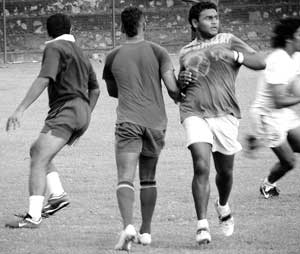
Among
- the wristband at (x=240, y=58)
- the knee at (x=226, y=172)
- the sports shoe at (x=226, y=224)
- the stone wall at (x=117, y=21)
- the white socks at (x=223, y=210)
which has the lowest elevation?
the stone wall at (x=117, y=21)

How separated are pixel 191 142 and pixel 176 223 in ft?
4.30

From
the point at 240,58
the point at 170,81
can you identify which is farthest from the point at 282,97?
the point at 170,81

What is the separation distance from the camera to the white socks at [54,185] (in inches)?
390

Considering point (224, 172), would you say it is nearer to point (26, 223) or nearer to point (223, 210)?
point (223, 210)

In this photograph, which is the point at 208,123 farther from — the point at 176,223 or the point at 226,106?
the point at 176,223

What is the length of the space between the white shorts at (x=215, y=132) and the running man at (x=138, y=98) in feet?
0.77

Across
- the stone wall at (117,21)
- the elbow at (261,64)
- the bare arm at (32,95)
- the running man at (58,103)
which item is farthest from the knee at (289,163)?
the stone wall at (117,21)

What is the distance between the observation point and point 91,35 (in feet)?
108

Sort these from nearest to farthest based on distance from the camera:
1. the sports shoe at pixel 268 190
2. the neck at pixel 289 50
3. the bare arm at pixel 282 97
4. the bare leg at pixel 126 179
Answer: the bare leg at pixel 126 179
the bare arm at pixel 282 97
the neck at pixel 289 50
the sports shoe at pixel 268 190

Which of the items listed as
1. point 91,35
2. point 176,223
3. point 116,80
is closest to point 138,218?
point 176,223

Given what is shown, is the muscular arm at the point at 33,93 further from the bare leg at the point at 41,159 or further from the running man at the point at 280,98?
the running man at the point at 280,98

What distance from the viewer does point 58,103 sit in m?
9.62

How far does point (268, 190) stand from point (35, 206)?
2.95 m

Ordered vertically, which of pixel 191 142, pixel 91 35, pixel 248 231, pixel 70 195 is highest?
pixel 191 142
